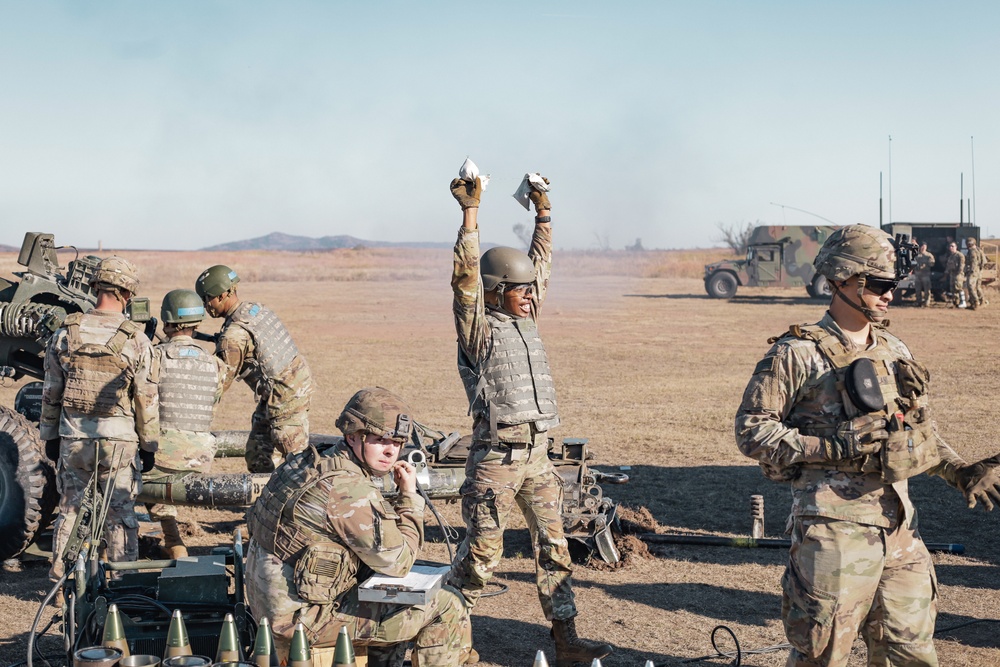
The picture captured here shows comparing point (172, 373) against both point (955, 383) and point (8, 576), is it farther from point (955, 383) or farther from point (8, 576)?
point (955, 383)

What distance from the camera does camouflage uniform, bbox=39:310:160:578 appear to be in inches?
261

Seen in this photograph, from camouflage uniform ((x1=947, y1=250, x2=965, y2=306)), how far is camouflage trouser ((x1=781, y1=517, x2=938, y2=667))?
25328 millimetres

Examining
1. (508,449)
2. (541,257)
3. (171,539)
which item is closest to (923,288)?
(541,257)

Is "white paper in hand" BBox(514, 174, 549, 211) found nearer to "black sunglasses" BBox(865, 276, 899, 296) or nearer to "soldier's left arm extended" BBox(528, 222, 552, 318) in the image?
"soldier's left arm extended" BBox(528, 222, 552, 318)

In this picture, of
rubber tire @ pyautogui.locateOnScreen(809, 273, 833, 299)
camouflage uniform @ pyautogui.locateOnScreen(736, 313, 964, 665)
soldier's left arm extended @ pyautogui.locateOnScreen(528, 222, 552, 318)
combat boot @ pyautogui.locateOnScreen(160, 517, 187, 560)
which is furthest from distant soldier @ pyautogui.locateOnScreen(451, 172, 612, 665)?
rubber tire @ pyautogui.locateOnScreen(809, 273, 833, 299)

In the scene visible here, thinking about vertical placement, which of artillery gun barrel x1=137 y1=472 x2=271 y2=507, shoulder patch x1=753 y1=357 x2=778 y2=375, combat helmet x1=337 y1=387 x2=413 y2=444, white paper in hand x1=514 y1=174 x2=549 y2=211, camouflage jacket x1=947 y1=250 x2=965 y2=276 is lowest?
artillery gun barrel x1=137 y1=472 x2=271 y2=507

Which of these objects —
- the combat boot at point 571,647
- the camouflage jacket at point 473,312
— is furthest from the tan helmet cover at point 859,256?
the combat boot at point 571,647

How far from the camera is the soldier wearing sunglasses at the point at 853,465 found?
4.20m

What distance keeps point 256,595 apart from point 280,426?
3.68m


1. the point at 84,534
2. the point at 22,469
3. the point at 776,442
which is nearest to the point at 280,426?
the point at 22,469

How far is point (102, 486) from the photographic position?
682 cm

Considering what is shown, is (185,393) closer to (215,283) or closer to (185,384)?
(185,384)

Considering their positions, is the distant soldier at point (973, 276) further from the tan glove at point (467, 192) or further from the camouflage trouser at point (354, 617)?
the camouflage trouser at point (354, 617)

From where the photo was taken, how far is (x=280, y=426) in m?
7.90
